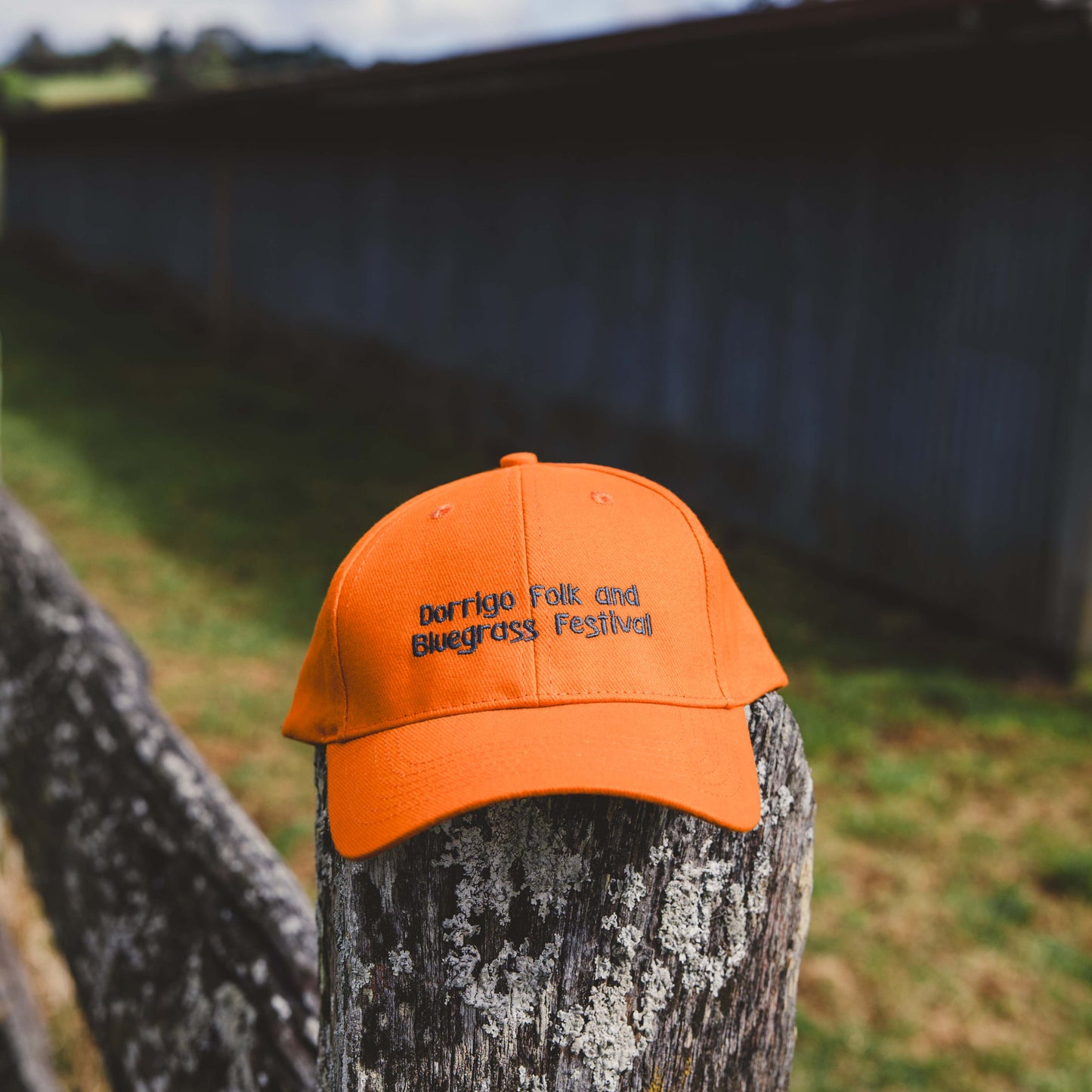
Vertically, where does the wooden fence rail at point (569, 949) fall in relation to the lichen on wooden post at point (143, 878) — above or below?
above

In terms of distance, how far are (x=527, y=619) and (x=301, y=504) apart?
6.46 m

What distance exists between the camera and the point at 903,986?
300cm

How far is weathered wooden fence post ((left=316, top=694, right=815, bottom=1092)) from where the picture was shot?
34.8 inches

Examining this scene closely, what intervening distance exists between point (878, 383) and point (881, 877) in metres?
3.10

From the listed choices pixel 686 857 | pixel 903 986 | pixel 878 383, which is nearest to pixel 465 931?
pixel 686 857

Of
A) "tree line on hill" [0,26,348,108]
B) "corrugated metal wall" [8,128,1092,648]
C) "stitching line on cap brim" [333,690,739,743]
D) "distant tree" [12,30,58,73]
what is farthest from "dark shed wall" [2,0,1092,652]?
"distant tree" [12,30,58,73]

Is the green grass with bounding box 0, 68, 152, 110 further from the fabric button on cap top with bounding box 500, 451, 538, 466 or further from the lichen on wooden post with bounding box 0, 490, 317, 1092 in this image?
the fabric button on cap top with bounding box 500, 451, 538, 466

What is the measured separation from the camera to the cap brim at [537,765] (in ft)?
2.94

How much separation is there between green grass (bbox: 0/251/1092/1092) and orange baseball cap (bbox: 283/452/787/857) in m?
1.99

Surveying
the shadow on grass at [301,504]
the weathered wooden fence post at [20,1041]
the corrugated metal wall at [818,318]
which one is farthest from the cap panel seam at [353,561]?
the corrugated metal wall at [818,318]

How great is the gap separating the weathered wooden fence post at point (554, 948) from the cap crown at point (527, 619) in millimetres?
156

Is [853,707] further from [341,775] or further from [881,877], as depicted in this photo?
[341,775]

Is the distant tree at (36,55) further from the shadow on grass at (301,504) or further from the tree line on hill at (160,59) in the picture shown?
the shadow on grass at (301,504)

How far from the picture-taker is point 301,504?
24.1 feet
